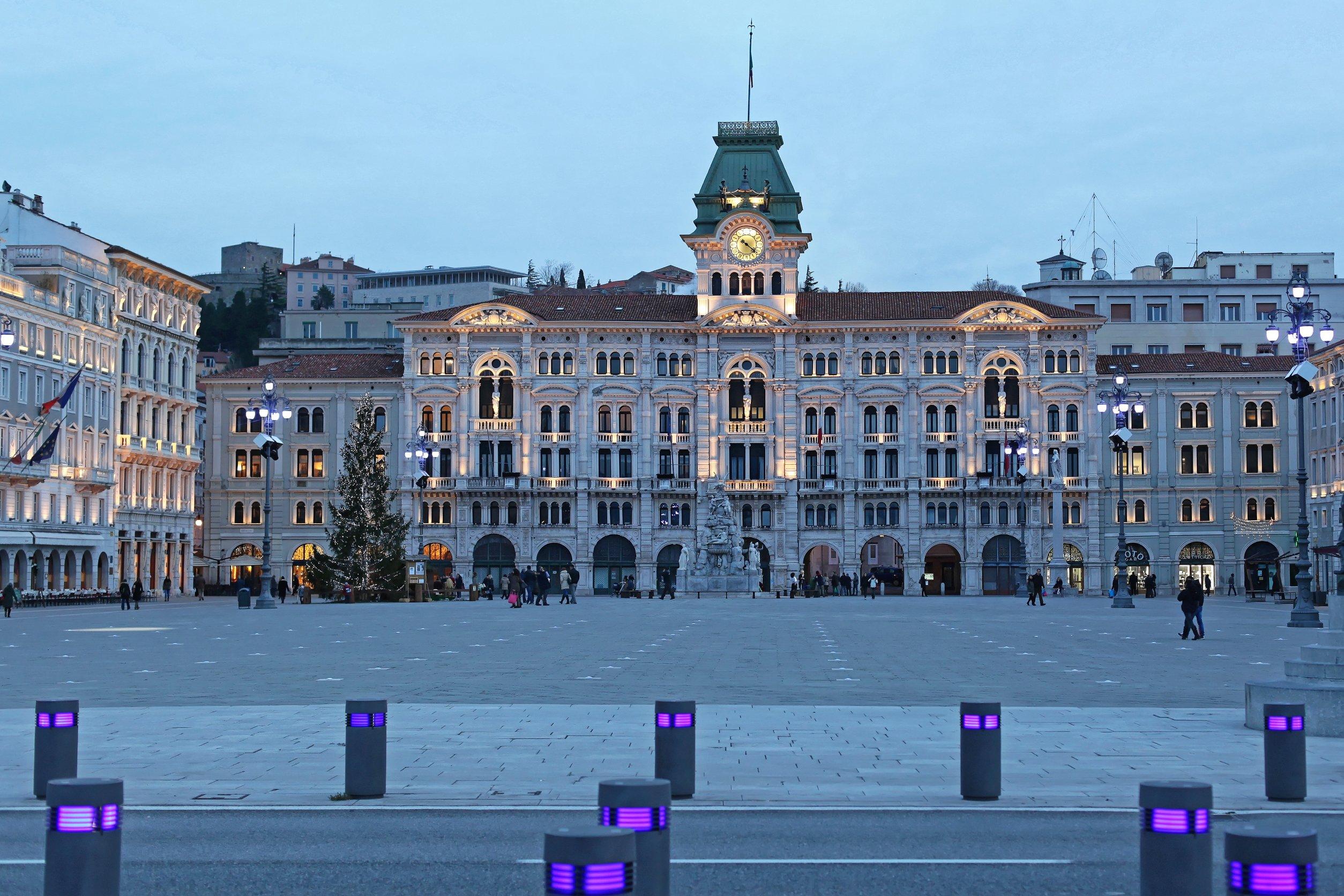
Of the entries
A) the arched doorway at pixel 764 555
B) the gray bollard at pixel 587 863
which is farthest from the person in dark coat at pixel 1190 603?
the arched doorway at pixel 764 555

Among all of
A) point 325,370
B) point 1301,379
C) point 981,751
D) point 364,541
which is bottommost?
point 981,751

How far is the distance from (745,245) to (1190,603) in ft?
213

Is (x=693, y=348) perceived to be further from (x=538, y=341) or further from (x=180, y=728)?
(x=180, y=728)

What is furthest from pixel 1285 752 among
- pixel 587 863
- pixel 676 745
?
pixel 587 863

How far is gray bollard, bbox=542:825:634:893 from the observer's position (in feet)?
19.0

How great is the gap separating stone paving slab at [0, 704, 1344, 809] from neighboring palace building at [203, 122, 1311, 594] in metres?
78.8

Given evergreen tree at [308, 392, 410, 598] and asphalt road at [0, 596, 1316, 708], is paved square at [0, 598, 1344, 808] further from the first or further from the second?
evergreen tree at [308, 392, 410, 598]

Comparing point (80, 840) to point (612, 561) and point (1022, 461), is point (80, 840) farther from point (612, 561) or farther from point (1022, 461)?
point (612, 561)

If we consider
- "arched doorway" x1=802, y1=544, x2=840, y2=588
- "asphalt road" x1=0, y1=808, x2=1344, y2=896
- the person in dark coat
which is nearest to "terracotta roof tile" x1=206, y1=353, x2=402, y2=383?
"arched doorway" x1=802, y1=544, x2=840, y2=588

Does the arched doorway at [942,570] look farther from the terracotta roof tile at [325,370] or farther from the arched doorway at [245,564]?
the arched doorway at [245,564]

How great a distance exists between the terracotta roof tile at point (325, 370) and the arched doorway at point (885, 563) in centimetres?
3134

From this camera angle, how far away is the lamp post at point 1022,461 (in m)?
84.1

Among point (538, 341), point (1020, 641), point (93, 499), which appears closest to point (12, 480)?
point (93, 499)

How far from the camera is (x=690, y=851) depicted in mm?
10750
